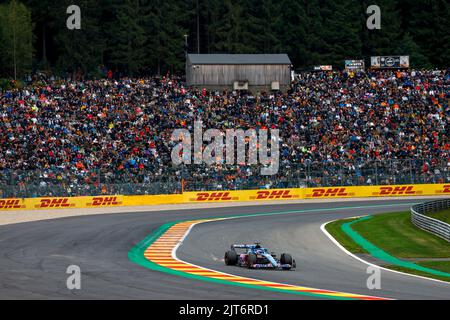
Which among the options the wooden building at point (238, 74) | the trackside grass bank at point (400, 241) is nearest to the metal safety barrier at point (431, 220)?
the trackside grass bank at point (400, 241)

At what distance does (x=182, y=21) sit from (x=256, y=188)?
43.0 m

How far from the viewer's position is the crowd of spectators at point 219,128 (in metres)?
56.4

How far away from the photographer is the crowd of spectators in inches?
2219

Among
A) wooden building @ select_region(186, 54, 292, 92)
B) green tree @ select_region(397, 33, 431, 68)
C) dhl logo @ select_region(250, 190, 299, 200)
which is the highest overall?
green tree @ select_region(397, 33, 431, 68)

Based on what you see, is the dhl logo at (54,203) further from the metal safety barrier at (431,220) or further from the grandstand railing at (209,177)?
the metal safety barrier at (431,220)

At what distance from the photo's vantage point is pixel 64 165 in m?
56.5

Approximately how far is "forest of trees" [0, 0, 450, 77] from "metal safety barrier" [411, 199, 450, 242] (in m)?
46.9

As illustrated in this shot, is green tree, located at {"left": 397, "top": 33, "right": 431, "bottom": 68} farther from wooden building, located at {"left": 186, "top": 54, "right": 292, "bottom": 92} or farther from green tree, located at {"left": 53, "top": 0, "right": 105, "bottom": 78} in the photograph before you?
green tree, located at {"left": 53, "top": 0, "right": 105, "bottom": 78}

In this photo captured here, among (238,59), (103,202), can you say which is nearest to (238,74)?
(238,59)

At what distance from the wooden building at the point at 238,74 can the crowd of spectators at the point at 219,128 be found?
1.37 meters

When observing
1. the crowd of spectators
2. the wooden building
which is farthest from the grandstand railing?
the wooden building

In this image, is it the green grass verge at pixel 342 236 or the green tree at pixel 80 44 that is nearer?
the green grass verge at pixel 342 236
